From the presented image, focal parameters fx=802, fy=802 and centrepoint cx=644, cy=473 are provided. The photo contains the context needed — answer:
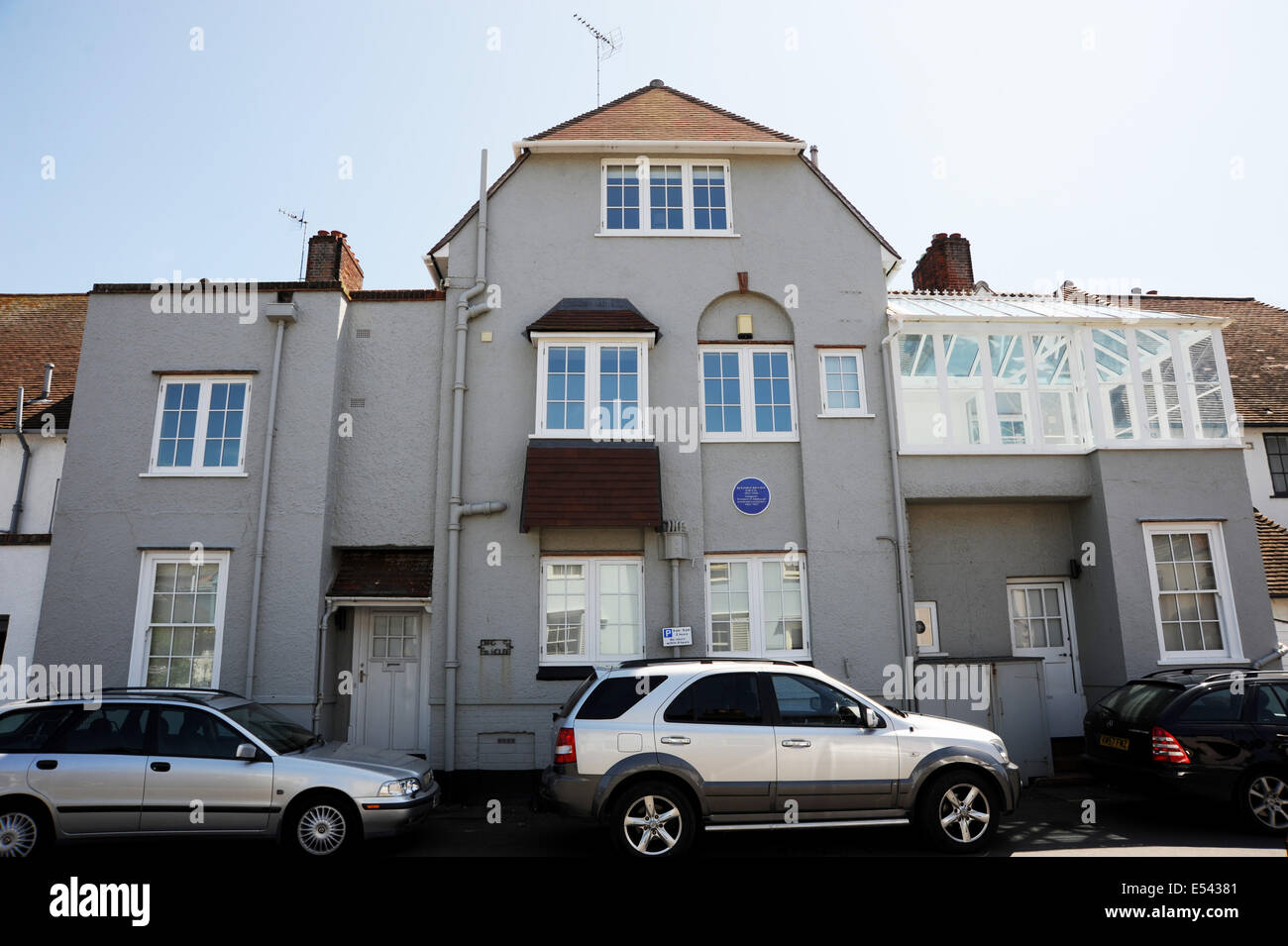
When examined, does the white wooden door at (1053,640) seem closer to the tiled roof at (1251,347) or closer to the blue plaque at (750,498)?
the blue plaque at (750,498)

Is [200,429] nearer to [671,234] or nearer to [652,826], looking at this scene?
[671,234]

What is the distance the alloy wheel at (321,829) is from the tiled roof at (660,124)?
408 inches

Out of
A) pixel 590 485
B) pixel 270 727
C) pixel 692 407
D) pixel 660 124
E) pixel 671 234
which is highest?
pixel 660 124

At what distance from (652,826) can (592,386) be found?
21.9 ft

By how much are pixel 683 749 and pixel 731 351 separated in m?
6.99

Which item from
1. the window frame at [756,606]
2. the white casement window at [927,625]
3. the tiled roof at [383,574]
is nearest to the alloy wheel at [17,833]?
the tiled roof at [383,574]

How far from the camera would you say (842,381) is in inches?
501

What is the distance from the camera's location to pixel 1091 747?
994 centimetres

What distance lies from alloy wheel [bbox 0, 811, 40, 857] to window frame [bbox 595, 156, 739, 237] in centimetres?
1032

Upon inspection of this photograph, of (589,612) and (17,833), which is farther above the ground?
(589,612)

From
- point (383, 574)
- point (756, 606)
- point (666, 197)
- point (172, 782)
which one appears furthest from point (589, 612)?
point (666, 197)

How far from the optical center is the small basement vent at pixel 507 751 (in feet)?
36.6

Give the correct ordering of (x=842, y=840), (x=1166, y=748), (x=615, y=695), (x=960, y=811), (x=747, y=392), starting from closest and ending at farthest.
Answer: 1. (x=960, y=811)
2. (x=615, y=695)
3. (x=842, y=840)
4. (x=1166, y=748)
5. (x=747, y=392)

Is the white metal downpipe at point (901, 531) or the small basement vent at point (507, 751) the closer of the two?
the small basement vent at point (507, 751)
